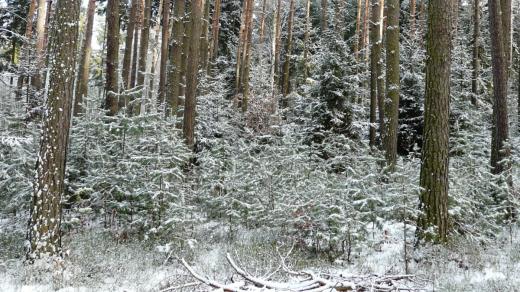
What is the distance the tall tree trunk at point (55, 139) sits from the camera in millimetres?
6250

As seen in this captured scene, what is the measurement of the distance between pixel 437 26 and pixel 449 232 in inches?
137

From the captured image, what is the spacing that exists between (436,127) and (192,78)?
7.09m

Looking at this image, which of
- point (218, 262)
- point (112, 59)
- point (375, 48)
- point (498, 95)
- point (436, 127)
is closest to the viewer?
point (218, 262)

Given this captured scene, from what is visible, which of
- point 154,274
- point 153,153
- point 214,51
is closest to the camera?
point 154,274

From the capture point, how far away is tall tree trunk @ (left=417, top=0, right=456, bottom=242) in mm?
6887

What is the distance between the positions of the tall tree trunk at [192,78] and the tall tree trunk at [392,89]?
5.25m

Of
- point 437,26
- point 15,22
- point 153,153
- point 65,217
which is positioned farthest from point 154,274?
point 15,22

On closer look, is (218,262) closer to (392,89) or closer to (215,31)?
(392,89)

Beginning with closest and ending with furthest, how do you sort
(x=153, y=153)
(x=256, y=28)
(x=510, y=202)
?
(x=153, y=153) < (x=510, y=202) < (x=256, y=28)

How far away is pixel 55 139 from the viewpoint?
20.9 feet

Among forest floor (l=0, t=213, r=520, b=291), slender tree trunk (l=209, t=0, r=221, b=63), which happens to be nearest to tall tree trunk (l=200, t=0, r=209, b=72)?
slender tree trunk (l=209, t=0, r=221, b=63)

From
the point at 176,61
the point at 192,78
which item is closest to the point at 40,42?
the point at 176,61

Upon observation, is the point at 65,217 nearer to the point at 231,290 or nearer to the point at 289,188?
the point at 289,188

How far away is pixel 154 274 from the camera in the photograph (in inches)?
246
